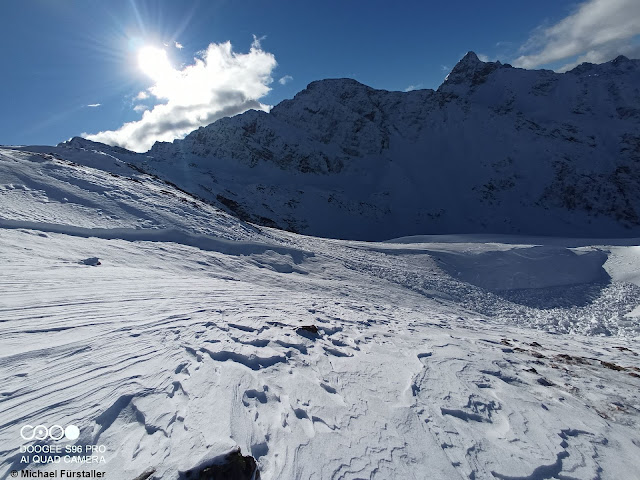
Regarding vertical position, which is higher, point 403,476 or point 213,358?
point 213,358

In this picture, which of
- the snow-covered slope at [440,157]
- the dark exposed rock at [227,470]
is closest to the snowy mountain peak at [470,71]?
the snow-covered slope at [440,157]

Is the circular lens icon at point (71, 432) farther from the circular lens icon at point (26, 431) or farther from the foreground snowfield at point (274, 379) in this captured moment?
the circular lens icon at point (26, 431)

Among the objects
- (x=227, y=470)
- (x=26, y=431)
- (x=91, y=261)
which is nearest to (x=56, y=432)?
(x=26, y=431)

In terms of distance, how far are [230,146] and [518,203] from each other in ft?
243

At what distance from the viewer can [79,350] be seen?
413 centimetres

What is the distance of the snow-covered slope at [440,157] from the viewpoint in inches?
2936

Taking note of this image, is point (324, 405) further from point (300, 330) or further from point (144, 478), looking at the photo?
point (300, 330)

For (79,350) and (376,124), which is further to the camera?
(376,124)

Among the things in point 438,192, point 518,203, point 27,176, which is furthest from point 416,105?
point 27,176

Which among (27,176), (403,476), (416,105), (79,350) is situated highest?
(416,105)

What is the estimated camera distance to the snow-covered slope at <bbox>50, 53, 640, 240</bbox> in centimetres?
7456

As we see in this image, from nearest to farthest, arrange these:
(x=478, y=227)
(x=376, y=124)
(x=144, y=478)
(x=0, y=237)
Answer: (x=144, y=478), (x=0, y=237), (x=478, y=227), (x=376, y=124)

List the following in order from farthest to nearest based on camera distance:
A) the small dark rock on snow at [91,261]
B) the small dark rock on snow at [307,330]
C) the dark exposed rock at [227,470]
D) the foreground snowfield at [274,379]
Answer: the small dark rock on snow at [91,261]
the small dark rock on snow at [307,330]
the foreground snowfield at [274,379]
the dark exposed rock at [227,470]

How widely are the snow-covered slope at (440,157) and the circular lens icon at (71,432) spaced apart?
5677cm
